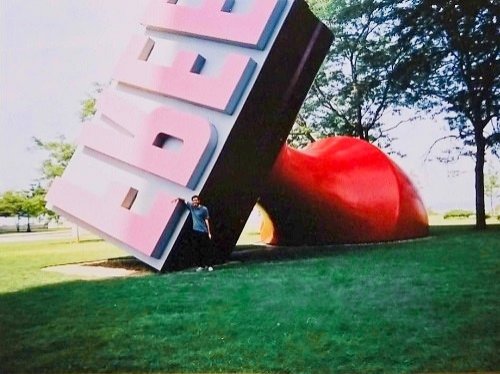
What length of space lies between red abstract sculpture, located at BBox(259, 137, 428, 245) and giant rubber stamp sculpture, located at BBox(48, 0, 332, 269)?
1.48 meters

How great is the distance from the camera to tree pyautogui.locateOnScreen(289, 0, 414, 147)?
4.92 metres

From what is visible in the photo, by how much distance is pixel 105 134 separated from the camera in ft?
16.7

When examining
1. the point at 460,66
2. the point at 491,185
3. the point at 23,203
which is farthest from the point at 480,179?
the point at 23,203

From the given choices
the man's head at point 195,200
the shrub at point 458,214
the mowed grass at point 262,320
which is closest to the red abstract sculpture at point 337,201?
the shrub at point 458,214

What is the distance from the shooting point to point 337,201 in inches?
269

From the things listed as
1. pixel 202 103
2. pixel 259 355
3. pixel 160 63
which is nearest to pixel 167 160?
pixel 202 103

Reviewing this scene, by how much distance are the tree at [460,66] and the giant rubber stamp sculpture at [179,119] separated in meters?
0.79

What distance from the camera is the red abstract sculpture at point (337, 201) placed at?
260 inches

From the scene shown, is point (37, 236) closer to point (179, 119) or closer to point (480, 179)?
point (179, 119)

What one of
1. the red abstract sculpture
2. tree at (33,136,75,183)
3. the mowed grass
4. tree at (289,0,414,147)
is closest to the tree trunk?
→ the mowed grass

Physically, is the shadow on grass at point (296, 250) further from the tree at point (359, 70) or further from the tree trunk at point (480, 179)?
the tree at point (359, 70)

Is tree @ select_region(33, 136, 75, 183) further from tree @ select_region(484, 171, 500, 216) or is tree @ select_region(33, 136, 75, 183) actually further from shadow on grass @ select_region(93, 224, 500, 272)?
tree @ select_region(484, 171, 500, 216)

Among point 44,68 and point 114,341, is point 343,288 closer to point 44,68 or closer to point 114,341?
point 114,341

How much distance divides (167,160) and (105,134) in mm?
629
